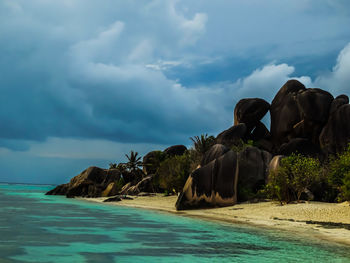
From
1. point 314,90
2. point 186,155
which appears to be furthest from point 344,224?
point 314,90

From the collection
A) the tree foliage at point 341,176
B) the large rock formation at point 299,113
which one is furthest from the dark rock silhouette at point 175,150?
the tree foliage at point 341,176

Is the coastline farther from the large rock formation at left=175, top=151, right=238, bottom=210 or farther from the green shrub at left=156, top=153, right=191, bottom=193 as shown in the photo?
the green shrub at left=156, top=153, right=191, bottom=193

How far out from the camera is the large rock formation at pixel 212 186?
2844 centimetres

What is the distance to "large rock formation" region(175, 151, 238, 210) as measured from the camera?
28438 millimetres

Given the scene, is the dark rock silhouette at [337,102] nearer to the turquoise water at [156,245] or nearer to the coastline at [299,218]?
the coastline at [299,218]

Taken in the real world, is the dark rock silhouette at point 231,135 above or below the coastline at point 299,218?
above

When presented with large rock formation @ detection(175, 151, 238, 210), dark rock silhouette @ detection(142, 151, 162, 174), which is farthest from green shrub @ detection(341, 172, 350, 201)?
dark rock silhouette @ detection(142, 151, 162, 174)

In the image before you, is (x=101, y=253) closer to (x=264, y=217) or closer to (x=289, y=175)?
(x=264, y=217)

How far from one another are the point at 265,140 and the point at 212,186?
958 inches

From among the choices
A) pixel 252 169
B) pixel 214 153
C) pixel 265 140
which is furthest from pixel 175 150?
pixel 214 153

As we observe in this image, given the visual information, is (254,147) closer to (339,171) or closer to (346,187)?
(339,171)

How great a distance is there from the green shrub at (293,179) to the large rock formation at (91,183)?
30913 mm

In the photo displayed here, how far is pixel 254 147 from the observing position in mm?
34875

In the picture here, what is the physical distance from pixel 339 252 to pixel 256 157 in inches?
896
